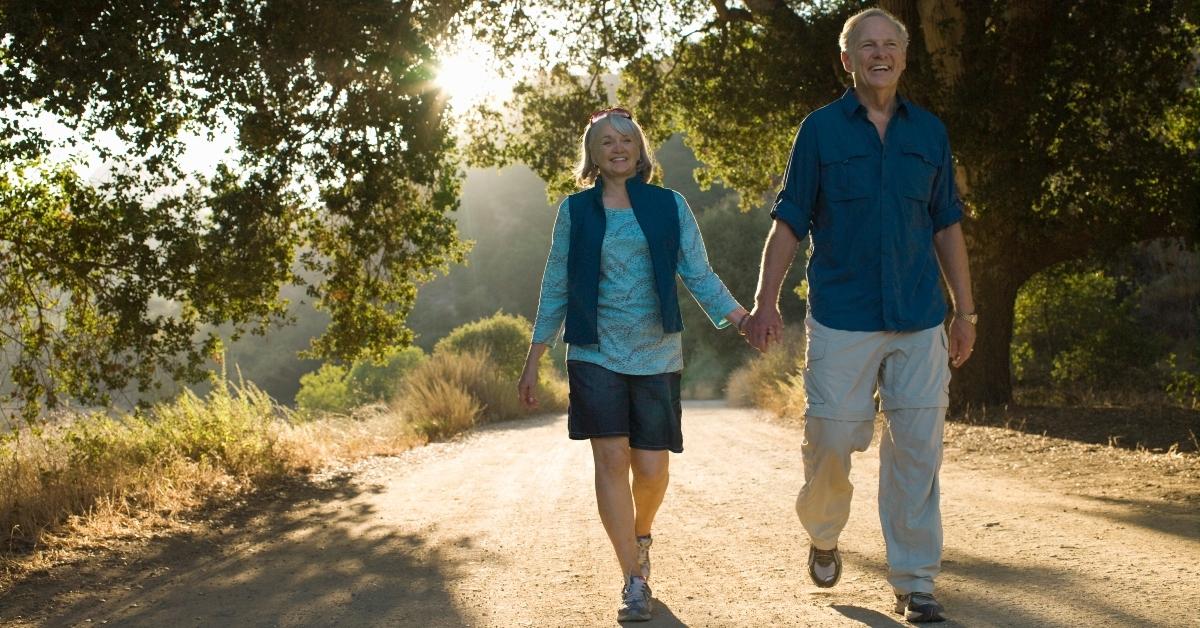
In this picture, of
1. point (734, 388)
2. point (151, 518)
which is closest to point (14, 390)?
point (151, 518)

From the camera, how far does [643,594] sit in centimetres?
492

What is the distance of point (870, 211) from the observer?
4.68 m

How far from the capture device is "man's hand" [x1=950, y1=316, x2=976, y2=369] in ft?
16.0

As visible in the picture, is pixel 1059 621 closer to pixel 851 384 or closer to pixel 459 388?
pixel 851 384

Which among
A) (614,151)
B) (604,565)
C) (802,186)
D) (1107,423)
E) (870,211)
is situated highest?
(614,151)

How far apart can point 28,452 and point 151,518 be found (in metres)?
2.01

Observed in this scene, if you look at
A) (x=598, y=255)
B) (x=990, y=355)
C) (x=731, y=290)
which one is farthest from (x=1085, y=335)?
(x=731, y=290)

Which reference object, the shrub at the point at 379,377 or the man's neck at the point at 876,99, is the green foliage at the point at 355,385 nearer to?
the shrub at the point at 379,377

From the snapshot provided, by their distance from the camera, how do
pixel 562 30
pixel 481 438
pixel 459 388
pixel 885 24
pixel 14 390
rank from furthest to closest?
1. pixel 459 388
2. pixel 481 438
3. pixel 562 30
4. pixel 14 390
5. pixel 885 24

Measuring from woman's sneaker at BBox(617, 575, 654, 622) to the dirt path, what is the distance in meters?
0.13

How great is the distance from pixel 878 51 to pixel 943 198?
2.15 feet

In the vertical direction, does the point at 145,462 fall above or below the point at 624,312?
below

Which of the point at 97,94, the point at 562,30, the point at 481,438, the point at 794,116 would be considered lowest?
the point at 481,438

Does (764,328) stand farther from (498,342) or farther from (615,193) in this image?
(498,342)
